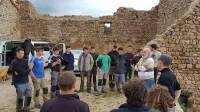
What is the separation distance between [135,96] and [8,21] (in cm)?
2596

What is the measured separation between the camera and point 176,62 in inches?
689

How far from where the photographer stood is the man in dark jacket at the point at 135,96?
5113 mm

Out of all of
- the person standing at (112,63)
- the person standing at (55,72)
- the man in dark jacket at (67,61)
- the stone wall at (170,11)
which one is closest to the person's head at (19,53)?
the person standing at (55,72)

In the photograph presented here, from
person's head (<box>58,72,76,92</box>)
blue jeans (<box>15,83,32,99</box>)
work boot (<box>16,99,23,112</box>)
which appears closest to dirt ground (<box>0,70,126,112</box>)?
work boot (<box>16,99,23,112</box>)

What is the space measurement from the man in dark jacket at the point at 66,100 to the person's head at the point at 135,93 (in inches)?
32.0

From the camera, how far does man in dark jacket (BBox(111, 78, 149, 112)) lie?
511cm

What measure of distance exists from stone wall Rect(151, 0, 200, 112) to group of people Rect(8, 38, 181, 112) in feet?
5.24

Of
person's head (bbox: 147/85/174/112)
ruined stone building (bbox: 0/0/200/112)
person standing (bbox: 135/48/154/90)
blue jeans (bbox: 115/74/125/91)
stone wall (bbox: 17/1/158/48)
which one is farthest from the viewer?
stone wall (bbox: 17/1/158/48)

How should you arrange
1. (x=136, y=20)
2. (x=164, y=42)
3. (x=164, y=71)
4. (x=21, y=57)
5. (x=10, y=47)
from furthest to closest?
(x=136, y=20) < (x=10, y=47) < (x=164, y=42) < (x=21, y=57) < (x=164, y=71)

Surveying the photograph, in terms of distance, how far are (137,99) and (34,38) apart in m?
27.9

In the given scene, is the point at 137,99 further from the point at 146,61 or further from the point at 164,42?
the point at 164,42

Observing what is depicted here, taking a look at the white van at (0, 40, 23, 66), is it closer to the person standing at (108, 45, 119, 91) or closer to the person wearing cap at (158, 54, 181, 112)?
the person standing at (108, 45, 119, 91)

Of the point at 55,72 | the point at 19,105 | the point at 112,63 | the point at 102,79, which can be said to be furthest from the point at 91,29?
the point at 19,105

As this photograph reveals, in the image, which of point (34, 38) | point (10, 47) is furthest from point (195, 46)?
point (34, 38)
